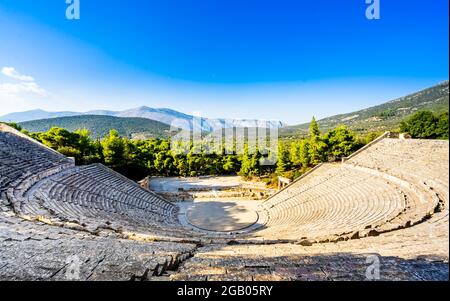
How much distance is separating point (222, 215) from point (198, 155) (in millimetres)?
17909

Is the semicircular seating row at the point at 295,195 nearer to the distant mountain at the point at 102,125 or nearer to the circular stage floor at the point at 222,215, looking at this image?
the circular stage floor at the point at 222,215

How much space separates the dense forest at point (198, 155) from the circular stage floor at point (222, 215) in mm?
7933

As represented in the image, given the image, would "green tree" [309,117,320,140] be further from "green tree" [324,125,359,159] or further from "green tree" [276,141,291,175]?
"green tree" [276,141,291,175]

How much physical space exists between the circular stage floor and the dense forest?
7933 mm

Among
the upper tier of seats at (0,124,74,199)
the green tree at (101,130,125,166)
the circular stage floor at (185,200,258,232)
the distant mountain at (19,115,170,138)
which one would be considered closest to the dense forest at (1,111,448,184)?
the green tree at (101,130,125,166)

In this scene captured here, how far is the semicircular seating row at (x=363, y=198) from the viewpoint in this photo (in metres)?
6.89

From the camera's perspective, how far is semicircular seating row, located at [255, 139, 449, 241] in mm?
6895

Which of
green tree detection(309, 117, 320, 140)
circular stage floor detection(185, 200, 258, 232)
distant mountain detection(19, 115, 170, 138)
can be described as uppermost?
distant mountain detection(19, 115, 170, 138)

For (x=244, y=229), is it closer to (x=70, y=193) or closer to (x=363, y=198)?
(x=363, y=198)

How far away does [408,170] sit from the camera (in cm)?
1155

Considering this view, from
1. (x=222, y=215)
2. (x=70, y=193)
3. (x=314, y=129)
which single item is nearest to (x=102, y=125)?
(x=314, y=129)

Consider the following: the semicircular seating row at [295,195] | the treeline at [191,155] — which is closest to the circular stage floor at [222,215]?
the semicircular seating row at [295,195]
